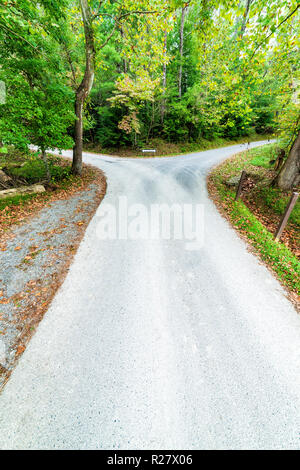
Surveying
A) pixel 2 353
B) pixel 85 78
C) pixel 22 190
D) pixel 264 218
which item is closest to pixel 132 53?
pixel 85 78

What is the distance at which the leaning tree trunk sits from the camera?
6.55m

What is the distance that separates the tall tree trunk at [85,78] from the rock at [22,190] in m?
2.44

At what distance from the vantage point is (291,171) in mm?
6762

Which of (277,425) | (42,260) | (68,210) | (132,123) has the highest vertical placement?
(132,123)

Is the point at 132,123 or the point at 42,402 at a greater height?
the point at 132,123

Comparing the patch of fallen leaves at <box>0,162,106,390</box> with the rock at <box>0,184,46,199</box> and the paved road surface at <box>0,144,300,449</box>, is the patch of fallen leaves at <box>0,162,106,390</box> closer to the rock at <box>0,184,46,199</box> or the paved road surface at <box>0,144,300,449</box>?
the paved road surface at <box>0,144,300,449</box>

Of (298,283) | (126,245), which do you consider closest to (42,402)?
(126,245)

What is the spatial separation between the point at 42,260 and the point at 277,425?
4575 mm

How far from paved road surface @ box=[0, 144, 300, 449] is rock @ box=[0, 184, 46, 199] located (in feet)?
16.7

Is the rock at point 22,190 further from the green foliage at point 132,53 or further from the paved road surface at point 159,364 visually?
the paved road surface at point 159,364

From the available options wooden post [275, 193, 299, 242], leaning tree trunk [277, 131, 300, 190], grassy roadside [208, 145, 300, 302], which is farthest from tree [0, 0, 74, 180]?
leaning tree trunk [277, 131, 300, 190]
